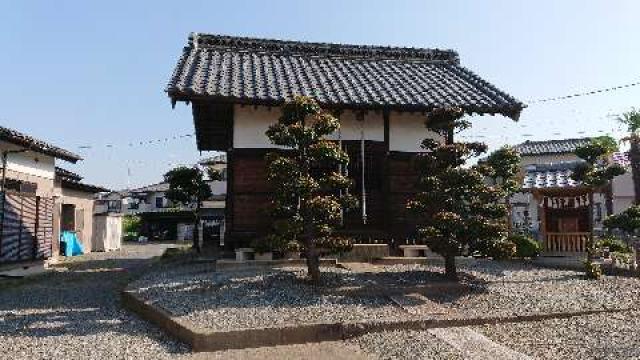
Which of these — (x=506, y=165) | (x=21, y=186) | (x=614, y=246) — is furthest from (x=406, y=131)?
(x=21, y=186)

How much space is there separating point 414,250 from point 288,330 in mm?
6211

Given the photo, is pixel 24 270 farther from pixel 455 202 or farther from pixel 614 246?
pixel 614 246

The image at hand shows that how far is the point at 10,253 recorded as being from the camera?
13.9 m

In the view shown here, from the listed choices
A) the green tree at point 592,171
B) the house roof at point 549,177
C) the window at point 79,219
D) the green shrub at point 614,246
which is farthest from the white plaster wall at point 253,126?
the window at point 79,219

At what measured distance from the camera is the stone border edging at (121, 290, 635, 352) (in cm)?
644

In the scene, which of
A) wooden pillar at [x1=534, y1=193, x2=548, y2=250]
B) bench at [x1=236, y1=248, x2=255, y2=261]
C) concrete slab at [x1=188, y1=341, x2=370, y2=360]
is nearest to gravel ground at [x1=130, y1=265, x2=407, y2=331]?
concrete slab at [x1=188, y1=341, x2=370, y2=360]

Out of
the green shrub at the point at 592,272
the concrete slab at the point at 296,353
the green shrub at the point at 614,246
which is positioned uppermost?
the green shrub at the point at 614,246

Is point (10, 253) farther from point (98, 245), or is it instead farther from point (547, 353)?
point (98, 245)

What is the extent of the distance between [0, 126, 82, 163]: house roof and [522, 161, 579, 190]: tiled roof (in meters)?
15.4

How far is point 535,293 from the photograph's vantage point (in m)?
9.19

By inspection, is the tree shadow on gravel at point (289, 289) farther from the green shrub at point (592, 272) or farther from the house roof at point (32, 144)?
the house roof at point (32, 144)

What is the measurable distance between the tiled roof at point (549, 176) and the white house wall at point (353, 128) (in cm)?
624

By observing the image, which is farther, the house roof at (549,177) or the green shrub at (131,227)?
the green shrub at (131,227)

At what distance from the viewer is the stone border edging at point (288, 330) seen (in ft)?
21.1
